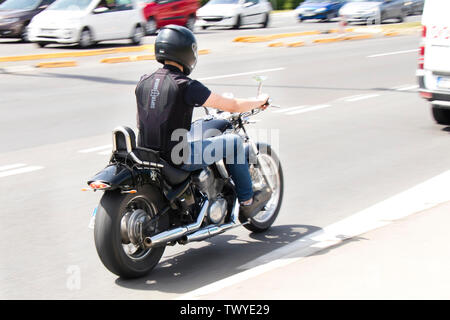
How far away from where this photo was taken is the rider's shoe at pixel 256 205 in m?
5.65

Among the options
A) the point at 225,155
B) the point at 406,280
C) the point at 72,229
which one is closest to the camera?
the point at 406,280

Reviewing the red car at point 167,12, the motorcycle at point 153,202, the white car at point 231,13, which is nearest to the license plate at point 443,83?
the motorcycle at point 153,202

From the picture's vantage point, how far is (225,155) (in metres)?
5.35

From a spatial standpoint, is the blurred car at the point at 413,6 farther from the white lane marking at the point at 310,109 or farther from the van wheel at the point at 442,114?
the van wheel at the point at 442,114

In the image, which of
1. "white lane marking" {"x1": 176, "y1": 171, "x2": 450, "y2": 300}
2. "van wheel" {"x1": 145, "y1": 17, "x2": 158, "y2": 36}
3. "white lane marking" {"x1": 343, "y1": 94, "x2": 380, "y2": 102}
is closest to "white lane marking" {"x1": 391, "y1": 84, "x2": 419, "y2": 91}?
"white lane marking" {"x1": 343, "y1": 94, "x2": 380, "y2": 102}

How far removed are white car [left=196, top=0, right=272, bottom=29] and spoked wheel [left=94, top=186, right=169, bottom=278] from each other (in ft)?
83.3

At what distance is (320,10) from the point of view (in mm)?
34656

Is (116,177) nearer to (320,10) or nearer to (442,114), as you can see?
(442,114)

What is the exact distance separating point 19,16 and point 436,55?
16.1m

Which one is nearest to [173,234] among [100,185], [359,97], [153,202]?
[153,202]

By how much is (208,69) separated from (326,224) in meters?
11.5

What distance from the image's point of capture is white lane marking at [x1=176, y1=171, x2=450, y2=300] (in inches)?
190
